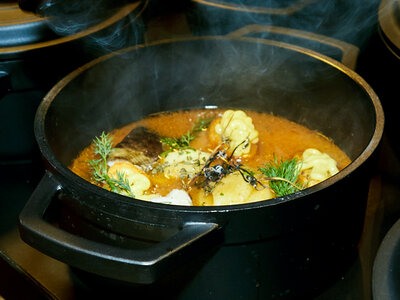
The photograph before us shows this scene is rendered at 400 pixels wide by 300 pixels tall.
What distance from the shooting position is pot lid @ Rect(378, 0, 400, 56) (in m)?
1.59

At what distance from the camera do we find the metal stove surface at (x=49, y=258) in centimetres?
149

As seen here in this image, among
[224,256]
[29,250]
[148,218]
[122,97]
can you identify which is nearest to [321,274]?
[224,256]

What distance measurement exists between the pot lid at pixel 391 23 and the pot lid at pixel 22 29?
47.3 inches

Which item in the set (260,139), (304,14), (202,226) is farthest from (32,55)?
(304,14)

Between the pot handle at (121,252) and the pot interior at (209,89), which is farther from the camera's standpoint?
the pot interior at (209,89)

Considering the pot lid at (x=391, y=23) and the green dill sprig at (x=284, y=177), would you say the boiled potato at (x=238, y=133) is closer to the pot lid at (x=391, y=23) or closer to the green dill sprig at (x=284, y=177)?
the green dill sprig at (x=284, y=177)

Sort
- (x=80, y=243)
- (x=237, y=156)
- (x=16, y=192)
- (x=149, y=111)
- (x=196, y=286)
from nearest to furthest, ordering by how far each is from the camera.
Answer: (x=80, y=243), (x=196, y=286), (x=237, y=156), (x=16, y=192), (x=149, y=111)

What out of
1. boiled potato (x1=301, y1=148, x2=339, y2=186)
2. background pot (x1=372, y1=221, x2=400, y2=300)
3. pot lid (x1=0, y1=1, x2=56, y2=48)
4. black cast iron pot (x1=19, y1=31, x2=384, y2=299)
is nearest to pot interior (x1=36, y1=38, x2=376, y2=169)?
black cast iron pot (x1=19, y1=31, x2=384, y2=299)

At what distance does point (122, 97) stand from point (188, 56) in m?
0.33

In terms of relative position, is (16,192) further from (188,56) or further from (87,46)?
Answer: (188,56)

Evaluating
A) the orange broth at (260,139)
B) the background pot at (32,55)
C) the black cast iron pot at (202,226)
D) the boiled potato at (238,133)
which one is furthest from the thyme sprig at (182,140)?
the background pot at (32,55)

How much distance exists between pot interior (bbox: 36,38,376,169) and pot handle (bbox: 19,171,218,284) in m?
0.51

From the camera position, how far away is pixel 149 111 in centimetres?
215

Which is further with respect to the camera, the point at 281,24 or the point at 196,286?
the point at 281,24
